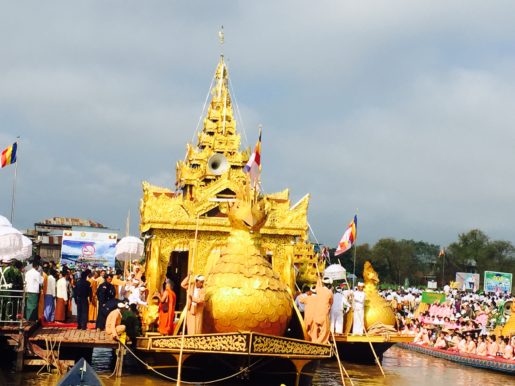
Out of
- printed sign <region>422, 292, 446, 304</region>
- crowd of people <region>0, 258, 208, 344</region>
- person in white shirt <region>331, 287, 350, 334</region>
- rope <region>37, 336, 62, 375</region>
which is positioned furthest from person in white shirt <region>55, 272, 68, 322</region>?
printed sign <region>422, 292, 446, 304</region>

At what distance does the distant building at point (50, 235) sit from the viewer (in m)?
71.1

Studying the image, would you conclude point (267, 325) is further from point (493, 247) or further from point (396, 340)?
point (493, 247)

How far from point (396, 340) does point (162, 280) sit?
6.92 metres

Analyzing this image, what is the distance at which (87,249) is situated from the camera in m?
50.1

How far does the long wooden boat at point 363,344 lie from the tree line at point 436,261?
5025 cm

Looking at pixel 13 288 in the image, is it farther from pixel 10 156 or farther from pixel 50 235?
pixel 50 235

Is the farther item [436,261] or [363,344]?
[436,261]

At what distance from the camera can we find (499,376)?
19.7 metres

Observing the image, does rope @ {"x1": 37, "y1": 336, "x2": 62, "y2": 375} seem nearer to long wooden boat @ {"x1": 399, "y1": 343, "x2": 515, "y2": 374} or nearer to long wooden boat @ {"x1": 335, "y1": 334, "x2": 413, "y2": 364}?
long wooden boat @ {"x1": 335, "y1": 334, "x2": 413, "y2": 364}

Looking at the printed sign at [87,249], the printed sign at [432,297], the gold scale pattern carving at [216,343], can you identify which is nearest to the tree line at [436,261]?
the printed sign at [87,249]

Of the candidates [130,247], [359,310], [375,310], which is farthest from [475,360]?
[130,247]

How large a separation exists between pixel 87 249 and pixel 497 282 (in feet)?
86.4

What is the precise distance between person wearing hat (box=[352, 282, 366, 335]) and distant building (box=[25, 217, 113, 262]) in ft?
148

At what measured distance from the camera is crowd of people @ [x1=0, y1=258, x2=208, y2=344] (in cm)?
1378
